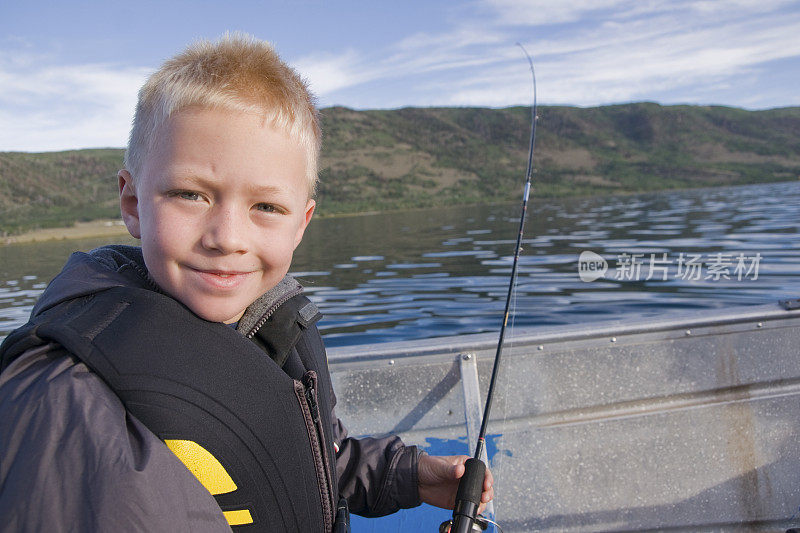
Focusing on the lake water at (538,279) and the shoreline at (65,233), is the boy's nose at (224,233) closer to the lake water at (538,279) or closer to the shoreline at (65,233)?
the lake water at (538,279)

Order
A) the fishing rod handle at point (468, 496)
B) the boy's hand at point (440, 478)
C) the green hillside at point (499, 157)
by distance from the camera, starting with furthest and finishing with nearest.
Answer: the green hillside at point (499, 157) → the boy's hand at point (440, 478) → the fishing rod handle at point (468, 496)

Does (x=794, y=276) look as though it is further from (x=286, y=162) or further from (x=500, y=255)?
(x=286, y=162)

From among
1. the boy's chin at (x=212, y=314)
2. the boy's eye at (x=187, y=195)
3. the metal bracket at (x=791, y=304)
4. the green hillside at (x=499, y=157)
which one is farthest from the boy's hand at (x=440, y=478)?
the green hillside at (x=499, y=157)

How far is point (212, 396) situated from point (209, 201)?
14.7 inches

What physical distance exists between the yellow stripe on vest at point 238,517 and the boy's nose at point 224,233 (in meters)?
0.50

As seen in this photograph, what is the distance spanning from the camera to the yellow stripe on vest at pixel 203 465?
103cm

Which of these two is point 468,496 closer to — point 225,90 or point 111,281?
point 111,281

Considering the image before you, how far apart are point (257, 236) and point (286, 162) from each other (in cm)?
17

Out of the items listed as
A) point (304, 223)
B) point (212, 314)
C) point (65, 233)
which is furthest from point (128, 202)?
point (65, 233)

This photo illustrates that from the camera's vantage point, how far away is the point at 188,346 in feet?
3.56

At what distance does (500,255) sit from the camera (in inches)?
552

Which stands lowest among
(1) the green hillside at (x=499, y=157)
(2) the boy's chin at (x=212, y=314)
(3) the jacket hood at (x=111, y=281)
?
(2) the boy's chin at (x=212, y=314)

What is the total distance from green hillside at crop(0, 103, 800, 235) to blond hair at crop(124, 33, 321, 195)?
57689 millimetres

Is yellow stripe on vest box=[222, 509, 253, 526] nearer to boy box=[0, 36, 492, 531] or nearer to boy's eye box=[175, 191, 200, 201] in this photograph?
boy box=[0, 36, 492, 531]
